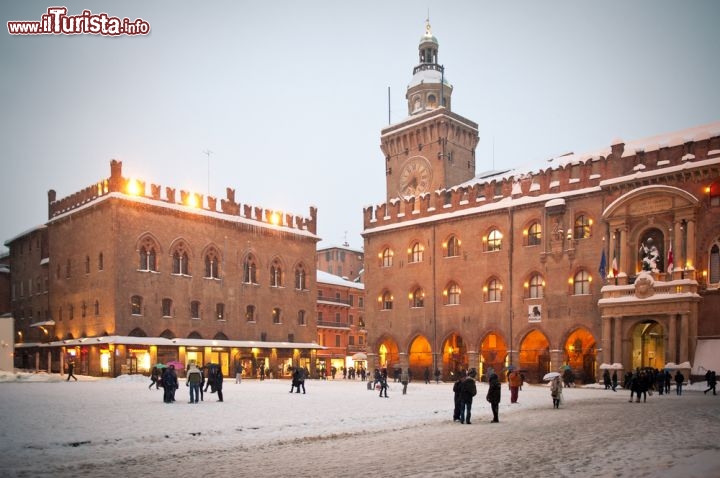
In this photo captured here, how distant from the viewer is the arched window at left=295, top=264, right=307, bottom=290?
185 feet

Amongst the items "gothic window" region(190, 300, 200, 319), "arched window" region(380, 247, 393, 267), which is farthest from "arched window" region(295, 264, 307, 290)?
"gothic window" region(190, 300, 200, 319)

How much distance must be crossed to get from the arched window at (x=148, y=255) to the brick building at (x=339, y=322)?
1080 inches

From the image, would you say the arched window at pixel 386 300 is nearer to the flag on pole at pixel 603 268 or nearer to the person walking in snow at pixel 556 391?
the flag on pole at pixel 603 268

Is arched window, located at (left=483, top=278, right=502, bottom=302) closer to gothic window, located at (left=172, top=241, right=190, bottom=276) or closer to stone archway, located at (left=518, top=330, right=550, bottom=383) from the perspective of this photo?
stone archway, located at (left=518, top=330, right=550, bottom=383)

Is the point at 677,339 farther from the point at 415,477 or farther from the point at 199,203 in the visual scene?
the point at 199,203

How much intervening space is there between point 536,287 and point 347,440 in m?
30.9

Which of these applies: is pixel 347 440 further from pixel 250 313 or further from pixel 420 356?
pixel 250 313

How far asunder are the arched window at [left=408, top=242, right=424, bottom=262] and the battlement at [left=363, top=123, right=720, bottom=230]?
80.6 inches

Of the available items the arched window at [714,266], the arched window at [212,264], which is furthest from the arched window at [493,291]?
the arched window at [212,264]

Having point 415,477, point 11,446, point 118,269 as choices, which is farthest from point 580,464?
point 118,269

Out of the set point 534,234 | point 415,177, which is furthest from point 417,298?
point 415,177

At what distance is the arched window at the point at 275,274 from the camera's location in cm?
5428

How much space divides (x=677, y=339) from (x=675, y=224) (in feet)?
20.2

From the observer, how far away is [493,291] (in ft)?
146
